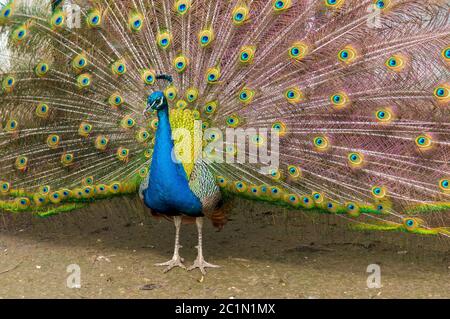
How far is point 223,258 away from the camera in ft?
12.3

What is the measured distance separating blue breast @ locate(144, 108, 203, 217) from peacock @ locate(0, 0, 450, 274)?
0.01 meters

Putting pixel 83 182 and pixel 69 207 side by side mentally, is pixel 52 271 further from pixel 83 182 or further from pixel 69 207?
pixel 83 182

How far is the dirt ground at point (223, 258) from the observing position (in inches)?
128

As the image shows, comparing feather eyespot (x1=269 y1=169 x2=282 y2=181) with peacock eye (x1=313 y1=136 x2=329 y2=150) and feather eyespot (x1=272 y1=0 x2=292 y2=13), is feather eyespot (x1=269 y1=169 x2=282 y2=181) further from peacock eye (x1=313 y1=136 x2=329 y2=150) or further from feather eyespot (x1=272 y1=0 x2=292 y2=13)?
feather eyespot (x1=272 y1=0 x2=292 y2=13)

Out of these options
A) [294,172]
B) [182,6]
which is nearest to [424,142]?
[294,172]

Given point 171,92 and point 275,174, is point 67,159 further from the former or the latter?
point 275,174

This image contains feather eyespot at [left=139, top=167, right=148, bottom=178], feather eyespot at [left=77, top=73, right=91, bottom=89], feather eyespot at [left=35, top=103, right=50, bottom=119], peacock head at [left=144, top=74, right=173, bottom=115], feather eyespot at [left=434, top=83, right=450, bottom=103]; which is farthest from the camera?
feather eyespot at [left=35, top=103, right=50, bottom=119]

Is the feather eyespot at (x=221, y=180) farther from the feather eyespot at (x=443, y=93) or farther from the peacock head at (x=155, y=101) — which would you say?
the feather eyespot at (x=443, y=93)

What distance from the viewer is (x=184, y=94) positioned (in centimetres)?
335

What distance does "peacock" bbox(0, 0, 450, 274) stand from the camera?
122 inches

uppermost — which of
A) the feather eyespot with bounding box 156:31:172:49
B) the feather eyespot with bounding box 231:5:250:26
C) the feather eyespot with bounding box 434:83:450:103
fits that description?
the feather eyespot with bounding box 231:5:250:26

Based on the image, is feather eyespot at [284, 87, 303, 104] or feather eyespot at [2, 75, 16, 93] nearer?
feather eyespot at [284, 87, 303, 104]

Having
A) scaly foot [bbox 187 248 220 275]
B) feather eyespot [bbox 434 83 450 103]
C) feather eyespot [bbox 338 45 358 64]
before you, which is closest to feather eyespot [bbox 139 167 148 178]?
scaly foot [bbox 187 248 220 275]
